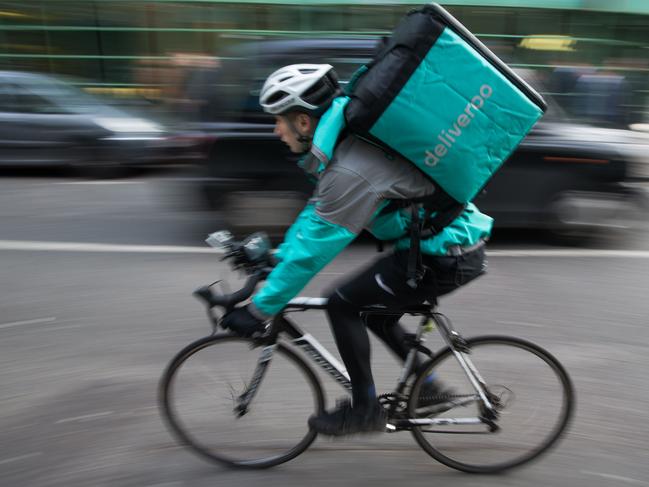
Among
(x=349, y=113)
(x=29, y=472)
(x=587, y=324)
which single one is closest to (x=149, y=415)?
(x=29, y=472)

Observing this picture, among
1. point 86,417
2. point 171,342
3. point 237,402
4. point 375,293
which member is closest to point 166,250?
point 171,342

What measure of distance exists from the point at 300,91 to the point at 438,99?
51 centimetres

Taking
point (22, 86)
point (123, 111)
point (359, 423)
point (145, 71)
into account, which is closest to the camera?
point (359, 423)

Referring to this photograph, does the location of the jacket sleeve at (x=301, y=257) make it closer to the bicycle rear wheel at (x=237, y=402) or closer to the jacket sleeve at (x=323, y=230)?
the jacket sleeve at (x=323, y=230)

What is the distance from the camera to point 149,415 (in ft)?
10.7

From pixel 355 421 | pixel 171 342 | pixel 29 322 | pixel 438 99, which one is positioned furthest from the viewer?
pixel 29 322

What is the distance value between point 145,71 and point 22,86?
7.70 m

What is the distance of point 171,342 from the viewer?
410 cm

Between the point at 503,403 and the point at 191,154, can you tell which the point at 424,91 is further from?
the point at 191,154

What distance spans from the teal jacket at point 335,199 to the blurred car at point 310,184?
3451 mm

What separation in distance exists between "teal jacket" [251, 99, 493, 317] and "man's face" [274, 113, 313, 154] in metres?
0.15

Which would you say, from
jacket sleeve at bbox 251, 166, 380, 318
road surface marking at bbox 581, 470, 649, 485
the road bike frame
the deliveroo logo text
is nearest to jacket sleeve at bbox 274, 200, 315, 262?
jacket sleeve at bbox 251, 166, 380, 318

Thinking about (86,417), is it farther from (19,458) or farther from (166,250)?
(166,250)

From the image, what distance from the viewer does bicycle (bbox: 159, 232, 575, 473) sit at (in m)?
2.70
